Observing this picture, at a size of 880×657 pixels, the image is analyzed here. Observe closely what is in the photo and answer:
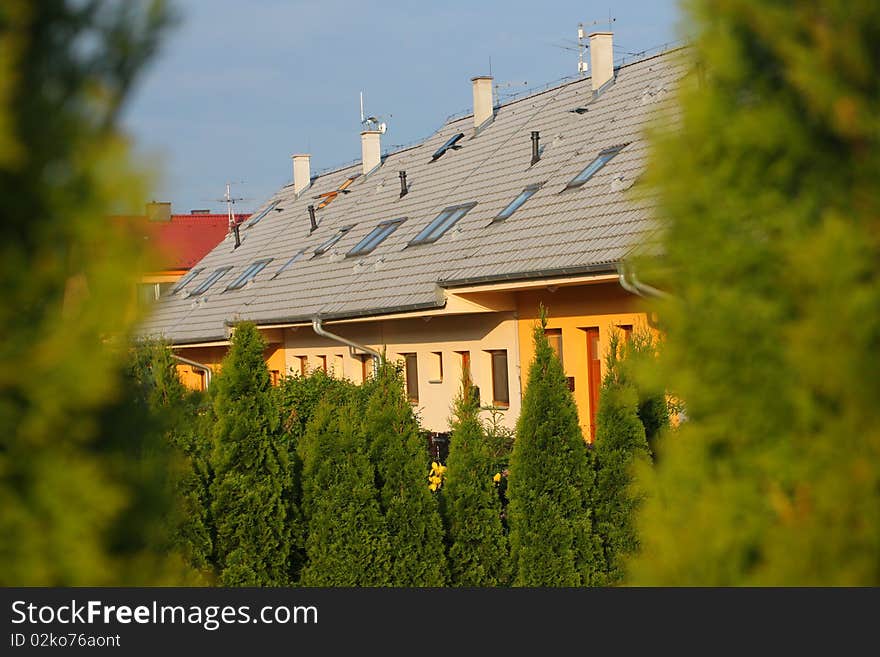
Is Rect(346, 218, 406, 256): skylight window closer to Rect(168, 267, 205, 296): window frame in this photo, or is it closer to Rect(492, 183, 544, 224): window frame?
Rect(492, 183, 544, 224): window frame

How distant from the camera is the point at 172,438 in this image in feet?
32.0

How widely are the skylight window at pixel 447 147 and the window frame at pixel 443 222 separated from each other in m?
4.86

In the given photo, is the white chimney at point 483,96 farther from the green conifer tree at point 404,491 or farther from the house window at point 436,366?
the green conifer tree at point 404,491

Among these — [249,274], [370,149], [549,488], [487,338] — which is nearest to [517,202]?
[487,338]

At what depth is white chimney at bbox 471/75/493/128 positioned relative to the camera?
27969 mm

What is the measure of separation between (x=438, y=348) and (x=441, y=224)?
8.92ft

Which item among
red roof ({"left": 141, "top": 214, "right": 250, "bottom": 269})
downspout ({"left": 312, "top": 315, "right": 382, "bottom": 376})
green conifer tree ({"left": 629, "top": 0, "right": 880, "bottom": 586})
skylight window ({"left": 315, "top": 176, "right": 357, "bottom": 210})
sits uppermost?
red roof ({"left": 141, "top": 214, "right": 250, "bottom": 269})

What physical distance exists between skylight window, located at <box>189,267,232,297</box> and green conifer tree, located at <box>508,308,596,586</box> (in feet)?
71.4

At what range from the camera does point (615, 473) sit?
1150cm

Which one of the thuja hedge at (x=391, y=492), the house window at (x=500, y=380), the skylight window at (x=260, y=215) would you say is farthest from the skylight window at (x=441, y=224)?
the skylight window at (x=260, y=215)

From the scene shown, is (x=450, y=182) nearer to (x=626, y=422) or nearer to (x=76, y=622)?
(x=626, y=422)

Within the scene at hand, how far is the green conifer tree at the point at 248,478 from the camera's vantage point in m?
10.1

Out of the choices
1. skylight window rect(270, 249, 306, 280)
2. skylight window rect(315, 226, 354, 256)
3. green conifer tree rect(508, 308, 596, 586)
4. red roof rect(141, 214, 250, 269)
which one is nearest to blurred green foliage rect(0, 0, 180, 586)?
green conifer tree rect(508, 308, 596, 586)

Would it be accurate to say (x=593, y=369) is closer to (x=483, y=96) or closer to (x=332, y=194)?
(x=483, y=96)
